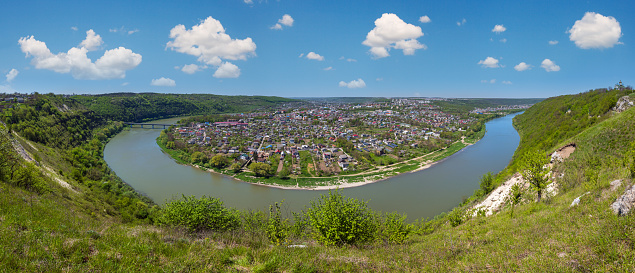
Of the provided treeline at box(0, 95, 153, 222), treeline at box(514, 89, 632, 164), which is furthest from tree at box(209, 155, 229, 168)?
treeline at box(514, 89, 632, 164)

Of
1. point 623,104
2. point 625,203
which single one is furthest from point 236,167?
point 623,104

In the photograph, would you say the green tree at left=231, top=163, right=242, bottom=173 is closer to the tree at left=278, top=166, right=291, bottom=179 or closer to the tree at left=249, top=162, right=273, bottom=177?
the tree at left=249, top=162, right=273, bottom=177

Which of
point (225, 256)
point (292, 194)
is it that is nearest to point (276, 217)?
point (225, 256)

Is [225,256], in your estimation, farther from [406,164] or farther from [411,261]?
[406,164]

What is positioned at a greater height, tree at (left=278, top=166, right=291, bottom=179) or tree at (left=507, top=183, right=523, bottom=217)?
tree at (left=507, top=183, right=523, bottom=217)

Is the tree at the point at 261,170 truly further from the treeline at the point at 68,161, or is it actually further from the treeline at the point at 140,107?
the treeline at the point at 140,107

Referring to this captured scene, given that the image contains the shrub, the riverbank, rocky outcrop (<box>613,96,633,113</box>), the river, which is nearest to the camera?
the shrub
